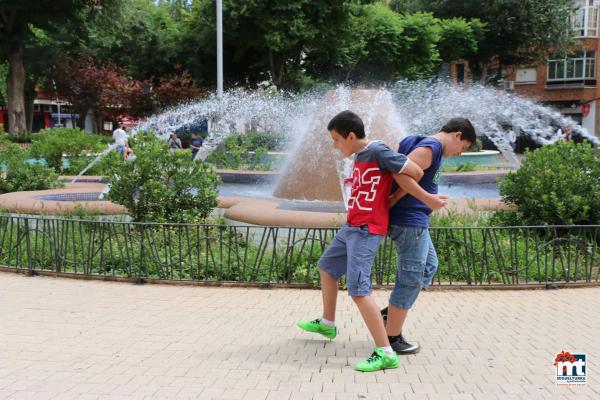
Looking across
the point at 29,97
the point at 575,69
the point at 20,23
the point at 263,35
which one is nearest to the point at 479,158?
the point at 263,35

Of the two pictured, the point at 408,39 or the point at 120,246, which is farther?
the point at 408,39

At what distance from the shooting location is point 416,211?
3.99 meters

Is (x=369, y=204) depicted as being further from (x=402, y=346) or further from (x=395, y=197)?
(x=402, y=346)

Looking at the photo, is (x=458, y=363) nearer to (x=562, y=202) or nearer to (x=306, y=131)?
(x=562, y=202)

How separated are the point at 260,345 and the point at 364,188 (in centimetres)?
143

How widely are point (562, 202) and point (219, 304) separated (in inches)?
163

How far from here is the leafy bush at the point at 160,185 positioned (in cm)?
782

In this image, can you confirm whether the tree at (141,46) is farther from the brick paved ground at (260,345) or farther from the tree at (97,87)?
the brick paved ground at (260,345)

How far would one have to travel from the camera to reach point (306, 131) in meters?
10.5

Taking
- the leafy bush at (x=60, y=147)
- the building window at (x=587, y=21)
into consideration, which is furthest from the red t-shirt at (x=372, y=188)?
the building window at (x=587, y=21)

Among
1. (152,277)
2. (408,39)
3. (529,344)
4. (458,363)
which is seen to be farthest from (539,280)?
(408,39)

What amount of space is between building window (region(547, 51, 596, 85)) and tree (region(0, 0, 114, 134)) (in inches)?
1234

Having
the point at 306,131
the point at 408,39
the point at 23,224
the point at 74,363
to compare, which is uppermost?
the point at 408,39

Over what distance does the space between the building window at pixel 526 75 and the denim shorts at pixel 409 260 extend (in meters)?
46.0
